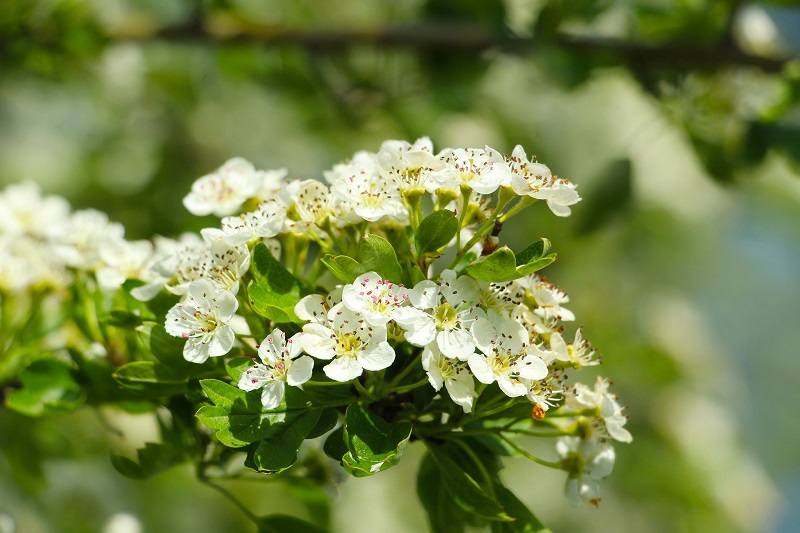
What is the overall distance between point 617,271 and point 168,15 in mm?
2081

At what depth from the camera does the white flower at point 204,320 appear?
3.19 feet

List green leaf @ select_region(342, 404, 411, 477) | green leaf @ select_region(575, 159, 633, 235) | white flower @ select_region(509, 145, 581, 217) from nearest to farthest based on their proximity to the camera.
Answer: green leaf @ select_region(342, 404, 411, 477) < white flower @ select_region(509, 145, 581, 217) < green leaf @ select_region(575, 159, 633, 235)

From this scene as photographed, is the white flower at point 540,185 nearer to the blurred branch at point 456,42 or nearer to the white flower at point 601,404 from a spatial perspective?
the white flower at point 601,404

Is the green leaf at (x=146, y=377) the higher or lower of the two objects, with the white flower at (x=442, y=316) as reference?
lower

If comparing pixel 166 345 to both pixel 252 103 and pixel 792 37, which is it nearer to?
pixel 252 103

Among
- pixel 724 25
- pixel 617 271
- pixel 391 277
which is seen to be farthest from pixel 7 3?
pixel 617 271

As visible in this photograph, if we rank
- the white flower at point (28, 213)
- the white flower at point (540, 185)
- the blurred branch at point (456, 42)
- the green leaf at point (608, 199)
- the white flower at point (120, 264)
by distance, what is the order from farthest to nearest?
the green leaf at point (608, 199) → the blurred branch at point (456, 42) → the white flower at point (28, 213) → the white flower at point (120, 264) → the white flower at point (540, 185)

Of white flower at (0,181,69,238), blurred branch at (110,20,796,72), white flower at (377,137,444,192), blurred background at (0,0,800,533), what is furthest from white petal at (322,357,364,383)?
blurred branch at (110,20,796,72)

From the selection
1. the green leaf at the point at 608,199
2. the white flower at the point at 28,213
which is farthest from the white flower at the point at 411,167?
the green leaf at the point at 608,199

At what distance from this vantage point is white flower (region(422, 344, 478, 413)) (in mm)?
907

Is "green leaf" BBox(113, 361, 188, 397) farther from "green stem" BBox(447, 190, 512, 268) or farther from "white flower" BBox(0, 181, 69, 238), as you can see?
"white flower" BBox(0, 181, 69, 238)

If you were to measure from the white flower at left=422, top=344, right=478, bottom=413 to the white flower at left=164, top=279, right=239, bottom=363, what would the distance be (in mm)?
235

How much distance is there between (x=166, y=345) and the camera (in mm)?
A: 1056

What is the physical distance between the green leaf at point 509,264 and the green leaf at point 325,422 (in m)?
0.23
